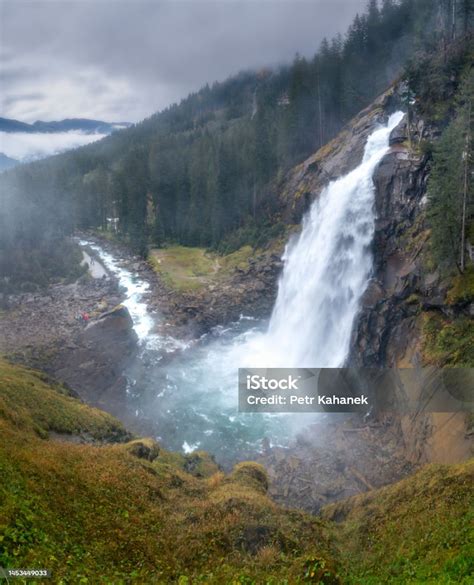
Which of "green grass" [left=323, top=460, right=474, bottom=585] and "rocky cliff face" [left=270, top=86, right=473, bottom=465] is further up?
"rocky cliff face" [left=270, top=86, right=473, bottom=465]

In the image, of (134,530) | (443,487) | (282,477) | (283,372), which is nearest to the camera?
(134,530)

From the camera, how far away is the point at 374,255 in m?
34.4

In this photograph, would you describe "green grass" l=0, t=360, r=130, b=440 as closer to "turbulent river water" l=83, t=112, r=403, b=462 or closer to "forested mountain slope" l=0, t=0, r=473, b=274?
"turbulent river water" l=83, t=112, r=403, b=462

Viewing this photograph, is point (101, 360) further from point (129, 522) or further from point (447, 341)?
point (129, 522)

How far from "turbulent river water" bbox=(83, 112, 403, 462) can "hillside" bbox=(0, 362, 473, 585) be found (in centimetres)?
1158

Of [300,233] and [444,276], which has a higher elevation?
[300,233]

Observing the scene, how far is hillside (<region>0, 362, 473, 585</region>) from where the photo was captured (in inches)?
396

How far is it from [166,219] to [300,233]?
3165 centimetres

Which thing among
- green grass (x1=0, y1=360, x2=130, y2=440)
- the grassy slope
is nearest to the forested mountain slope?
green grass (x1=0, y1=360, x2=130, y2=440)

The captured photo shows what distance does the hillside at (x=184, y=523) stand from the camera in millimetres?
10055

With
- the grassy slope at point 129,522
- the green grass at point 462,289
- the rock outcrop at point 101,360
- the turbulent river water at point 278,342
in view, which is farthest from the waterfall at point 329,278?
the grassy slope at point 129,522

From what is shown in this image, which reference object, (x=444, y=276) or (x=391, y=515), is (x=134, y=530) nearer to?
(x=391, y=515)

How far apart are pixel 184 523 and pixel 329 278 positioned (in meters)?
27.2

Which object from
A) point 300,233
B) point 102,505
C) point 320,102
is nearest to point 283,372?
point 300,233
